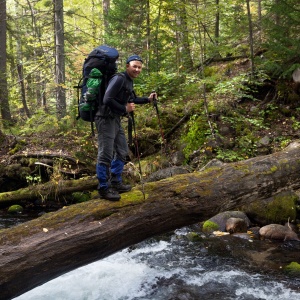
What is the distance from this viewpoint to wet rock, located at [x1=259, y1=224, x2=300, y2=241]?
764cm

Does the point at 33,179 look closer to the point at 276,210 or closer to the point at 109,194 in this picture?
the point at 109,194

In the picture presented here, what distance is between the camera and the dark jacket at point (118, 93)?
4.64m

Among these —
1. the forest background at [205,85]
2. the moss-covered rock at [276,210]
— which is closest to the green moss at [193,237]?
the moss-covered rock at [276,210]

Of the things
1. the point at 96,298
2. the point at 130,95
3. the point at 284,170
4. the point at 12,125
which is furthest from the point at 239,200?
the point at 12,125

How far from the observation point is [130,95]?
514 centimetres

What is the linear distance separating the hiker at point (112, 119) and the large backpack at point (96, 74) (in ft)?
0.51

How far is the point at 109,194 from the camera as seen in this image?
4820mm

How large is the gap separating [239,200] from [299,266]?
1988 mm

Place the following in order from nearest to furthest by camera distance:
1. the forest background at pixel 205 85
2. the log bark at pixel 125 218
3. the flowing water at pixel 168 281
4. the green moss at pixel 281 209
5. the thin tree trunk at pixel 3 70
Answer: the log bark at pixel 125 218, the flowing water at pixel 168 281, the green moss at pixel 281 209, the forest background at pixel 205 85, the thin tree trunk at pixel 3 70

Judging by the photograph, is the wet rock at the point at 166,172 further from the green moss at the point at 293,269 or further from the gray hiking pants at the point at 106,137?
the gray hiking pants at the point at 106,137

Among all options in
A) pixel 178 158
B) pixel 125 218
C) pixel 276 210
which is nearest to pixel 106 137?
pixel 125 218

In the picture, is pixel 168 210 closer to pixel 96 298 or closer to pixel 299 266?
pixel 96 298

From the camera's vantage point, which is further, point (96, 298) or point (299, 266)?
point (299, 266)

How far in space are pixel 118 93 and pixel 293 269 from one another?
4700mm
